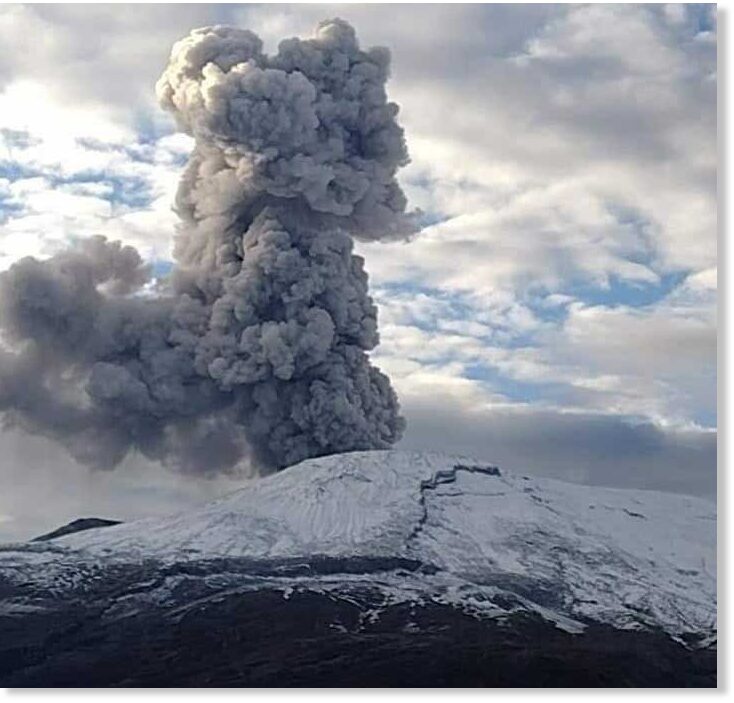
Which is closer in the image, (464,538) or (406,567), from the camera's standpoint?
(406,567)

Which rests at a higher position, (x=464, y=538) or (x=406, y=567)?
(x=464, y=538)

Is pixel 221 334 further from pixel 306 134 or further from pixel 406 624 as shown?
pixel 406 624

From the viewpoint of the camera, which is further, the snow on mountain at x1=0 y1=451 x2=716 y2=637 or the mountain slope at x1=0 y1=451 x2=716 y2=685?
the snow on mountain at x1=0 y1=451 x2=716 y2=637

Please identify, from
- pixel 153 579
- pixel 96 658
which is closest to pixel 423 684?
pixel 96 658

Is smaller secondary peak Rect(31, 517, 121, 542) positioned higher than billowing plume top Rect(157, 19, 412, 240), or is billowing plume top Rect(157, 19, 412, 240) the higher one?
billowing plume top Rect(157, 19, 412, 240)

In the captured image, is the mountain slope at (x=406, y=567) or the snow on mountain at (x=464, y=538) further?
the snow on mountain at (x=464, y=538)

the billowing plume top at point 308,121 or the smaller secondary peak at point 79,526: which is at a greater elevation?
the billowing plume top at point 308,121
